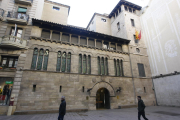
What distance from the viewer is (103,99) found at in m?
15.5

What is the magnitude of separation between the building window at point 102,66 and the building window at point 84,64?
157 cm

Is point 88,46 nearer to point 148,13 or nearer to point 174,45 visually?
point 174,45

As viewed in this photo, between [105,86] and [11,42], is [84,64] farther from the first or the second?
[11,42]

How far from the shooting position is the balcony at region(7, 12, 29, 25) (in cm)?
1248

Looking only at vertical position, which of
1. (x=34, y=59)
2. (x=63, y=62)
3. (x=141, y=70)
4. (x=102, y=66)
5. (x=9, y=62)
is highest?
(x=34, y=59)

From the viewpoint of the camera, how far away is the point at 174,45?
48.0 feet

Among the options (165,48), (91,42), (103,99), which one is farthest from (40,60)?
(165,48)

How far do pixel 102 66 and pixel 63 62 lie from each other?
18.6ft

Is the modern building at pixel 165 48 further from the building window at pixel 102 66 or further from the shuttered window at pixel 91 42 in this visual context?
the shuttered window at pixel 91 42

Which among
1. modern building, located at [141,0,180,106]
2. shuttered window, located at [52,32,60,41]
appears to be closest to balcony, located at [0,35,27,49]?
shuttered window, located at [52,32,60,41]

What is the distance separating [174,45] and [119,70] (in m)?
8.39

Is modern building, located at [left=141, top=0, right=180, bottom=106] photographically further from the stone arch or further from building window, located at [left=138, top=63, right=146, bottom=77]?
the stone arch

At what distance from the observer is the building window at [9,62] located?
37.3ft

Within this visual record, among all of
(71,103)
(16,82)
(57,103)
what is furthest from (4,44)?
(71,103)
